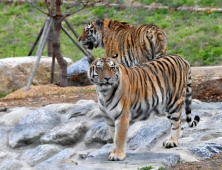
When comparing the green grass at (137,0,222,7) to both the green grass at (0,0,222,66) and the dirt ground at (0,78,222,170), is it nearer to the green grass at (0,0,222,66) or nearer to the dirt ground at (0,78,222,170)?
the green grass at (0,0,222,66)

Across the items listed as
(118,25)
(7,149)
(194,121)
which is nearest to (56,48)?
(118,25)

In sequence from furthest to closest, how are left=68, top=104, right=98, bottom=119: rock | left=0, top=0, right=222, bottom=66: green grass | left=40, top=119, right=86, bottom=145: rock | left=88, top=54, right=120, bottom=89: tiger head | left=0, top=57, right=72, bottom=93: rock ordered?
left=0, top=0, right=222, bottom=66: green grass → left=0, top=57, right=72, bottom=93: rock → left=68, top=104, right=98, bottom=119: rock → left=40, top=119, right=86, bottom=145: rock → left=88, top=54, right=120, bottom=89: tiger head

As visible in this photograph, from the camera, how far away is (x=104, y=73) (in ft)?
20.9

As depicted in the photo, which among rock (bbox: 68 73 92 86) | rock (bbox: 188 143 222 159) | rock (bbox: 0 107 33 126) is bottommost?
rock (bbox: 68 73 92 86)

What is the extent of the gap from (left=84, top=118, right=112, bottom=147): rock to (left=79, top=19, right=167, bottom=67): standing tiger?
198 cm

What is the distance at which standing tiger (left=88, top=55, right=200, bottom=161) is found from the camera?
644 cm

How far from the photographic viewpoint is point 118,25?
10.7m

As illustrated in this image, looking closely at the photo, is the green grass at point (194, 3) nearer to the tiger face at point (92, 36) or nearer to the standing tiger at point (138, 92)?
the tiger face at point (92, 36)

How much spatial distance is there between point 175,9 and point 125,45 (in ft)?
29.6

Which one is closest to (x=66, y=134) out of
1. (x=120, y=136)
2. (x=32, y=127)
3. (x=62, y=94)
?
(x=32, y=127)

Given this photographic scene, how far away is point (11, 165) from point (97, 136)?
1367 millimetres

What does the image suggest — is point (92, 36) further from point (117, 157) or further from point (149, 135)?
point (117, 157)

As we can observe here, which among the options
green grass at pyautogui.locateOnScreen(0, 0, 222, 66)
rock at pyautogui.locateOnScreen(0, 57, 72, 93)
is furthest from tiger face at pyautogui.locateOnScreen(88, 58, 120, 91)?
green grass at pyautogui.locateOnScreen(0, 0, 222, 66)

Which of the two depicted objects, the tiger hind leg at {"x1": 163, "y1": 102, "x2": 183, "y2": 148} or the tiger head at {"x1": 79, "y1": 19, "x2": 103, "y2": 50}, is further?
the tiger head at {"x1": 79, "y1": 19, "x2": 103, "y2": 50}
